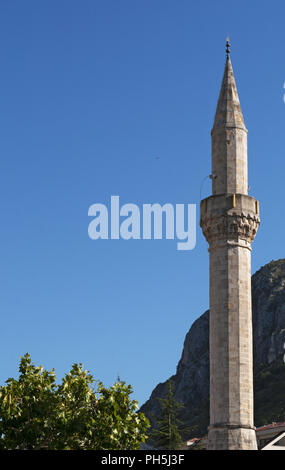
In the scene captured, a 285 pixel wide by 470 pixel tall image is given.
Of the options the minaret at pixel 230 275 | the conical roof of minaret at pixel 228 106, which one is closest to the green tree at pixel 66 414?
the minaret at pixel 230 275

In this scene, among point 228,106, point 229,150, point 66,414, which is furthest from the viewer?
point 228,106

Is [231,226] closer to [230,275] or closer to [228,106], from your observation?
[230,275]

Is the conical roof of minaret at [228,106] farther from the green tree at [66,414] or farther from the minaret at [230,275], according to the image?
the green tree at [66,414]

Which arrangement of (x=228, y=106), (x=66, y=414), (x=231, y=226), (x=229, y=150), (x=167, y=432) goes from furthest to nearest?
(x=167, y=432), (x=228, y=106), (x=229, y=150), (x=231, y=226), (x=66, y=414)

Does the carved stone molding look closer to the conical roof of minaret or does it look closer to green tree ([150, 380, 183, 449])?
the conical roof of minaret

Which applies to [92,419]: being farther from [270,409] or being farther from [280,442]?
[270,409]

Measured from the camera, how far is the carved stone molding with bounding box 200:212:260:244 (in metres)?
39.8

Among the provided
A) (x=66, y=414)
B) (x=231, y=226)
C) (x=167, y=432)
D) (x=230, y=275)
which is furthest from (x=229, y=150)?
(x=167, y=432)

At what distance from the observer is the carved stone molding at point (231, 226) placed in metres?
39.8

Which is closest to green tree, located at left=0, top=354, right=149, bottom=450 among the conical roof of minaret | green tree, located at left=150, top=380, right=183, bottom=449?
the conical roof of minaret

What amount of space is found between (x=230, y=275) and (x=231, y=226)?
8.80 feet

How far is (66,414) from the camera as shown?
119ft

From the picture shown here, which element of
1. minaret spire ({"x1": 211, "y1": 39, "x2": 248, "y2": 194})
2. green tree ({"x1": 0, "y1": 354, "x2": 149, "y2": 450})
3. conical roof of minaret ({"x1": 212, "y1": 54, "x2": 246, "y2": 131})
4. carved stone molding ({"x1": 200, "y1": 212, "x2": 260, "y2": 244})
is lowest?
green tree ({"x1": 0, "y1": 354, "x2": 149, "y2": 450})
